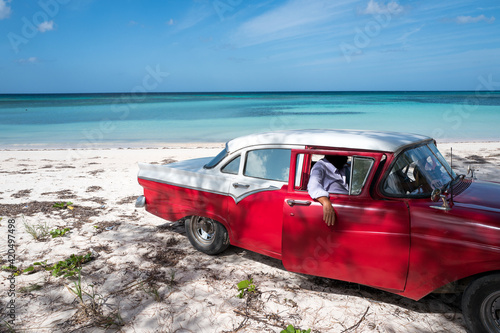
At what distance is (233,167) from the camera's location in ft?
14.1

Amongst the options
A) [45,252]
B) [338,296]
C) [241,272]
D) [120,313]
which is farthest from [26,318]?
[338,296]

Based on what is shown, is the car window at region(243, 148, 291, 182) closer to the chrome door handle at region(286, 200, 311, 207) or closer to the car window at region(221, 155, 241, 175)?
the car window at region(221, 155, 241, 175)

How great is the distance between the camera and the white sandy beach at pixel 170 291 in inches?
129

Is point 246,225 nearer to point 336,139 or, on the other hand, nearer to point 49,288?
point 336,139

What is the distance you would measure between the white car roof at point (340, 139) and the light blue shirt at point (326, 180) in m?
0.24

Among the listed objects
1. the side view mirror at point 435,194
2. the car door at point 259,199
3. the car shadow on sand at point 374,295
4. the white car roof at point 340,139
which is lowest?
the car shadow on sand at point 374,295

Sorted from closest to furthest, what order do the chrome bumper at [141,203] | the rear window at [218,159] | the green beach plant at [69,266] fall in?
the green beach plant at [69,266], the rear window at [218,159], the chrome bumper at [141,203]

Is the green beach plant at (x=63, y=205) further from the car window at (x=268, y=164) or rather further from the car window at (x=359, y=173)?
the car window at (x=359, y=173)

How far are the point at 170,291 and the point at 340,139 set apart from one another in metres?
2.53

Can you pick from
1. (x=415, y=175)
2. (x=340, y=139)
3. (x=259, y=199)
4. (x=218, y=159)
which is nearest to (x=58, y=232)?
(x=218, y=159)

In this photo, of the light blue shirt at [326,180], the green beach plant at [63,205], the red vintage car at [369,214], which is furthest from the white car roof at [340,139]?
the green beach plant at [63,205]

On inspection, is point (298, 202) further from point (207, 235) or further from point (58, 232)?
point (58, 232)

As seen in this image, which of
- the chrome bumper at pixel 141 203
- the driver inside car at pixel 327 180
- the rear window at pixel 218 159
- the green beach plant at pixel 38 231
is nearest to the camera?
the driver inside car at pixel 327 180

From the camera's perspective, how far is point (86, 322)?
130 inches
